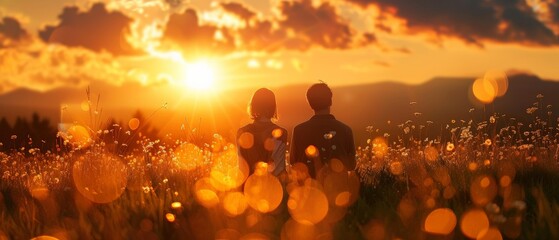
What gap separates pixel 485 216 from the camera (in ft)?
18.8

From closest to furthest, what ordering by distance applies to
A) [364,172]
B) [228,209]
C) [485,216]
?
[485,216]
[228,209]
[364,172]

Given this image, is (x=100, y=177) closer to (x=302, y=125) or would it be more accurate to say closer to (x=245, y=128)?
(x=245, y=128)

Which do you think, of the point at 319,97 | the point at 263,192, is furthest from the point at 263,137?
the point at 263,192

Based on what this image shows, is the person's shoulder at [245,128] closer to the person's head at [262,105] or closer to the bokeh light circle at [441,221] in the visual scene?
the person's head at [262,105]

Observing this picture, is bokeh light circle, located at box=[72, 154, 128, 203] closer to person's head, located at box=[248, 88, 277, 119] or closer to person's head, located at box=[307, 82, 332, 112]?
person's head, located at box=[248, 88, 277, 119]

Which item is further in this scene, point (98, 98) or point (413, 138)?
point (413, 138)

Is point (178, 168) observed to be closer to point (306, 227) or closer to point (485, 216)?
point (306, 227)

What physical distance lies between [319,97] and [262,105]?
80 centimetres

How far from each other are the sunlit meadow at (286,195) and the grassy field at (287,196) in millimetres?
18

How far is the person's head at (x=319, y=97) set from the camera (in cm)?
878

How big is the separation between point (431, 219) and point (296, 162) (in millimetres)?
3270

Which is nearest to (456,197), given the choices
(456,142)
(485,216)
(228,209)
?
(485,216)

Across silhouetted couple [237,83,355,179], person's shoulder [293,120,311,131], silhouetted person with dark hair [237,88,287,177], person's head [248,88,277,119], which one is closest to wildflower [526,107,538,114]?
silhouetted couple [237,83,355,179]

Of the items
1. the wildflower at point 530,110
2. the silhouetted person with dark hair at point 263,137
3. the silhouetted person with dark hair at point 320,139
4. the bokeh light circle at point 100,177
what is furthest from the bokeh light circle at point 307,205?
the wildflower at point 530,110
